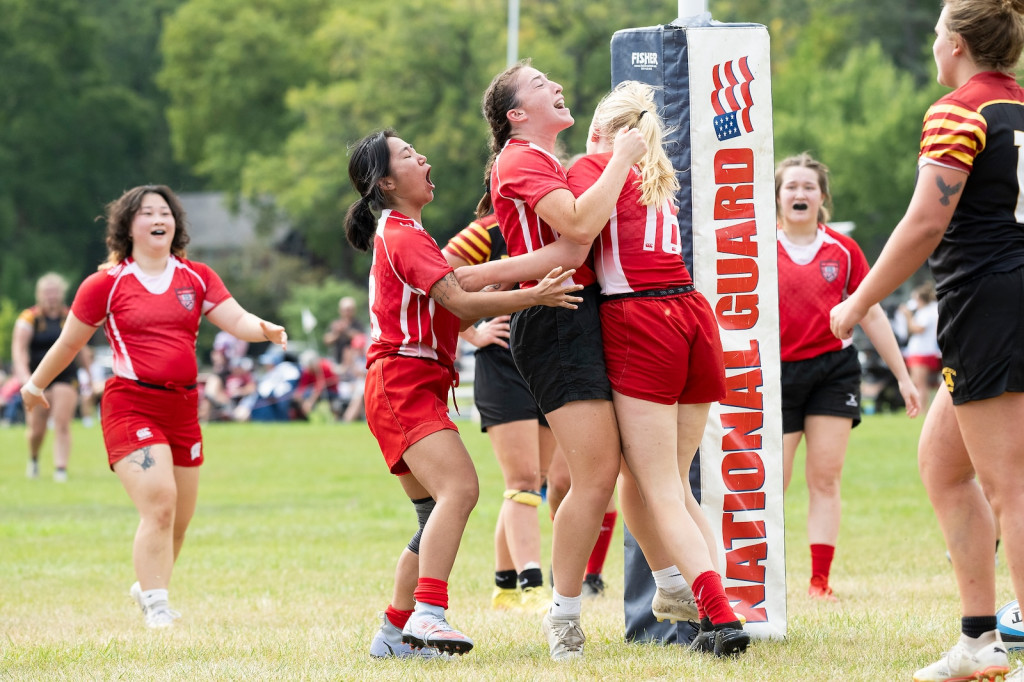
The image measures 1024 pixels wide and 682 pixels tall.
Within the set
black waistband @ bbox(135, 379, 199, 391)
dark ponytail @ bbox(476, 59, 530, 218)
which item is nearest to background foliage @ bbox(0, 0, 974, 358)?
black waistband @ bbox(135, 379, 199, 391)

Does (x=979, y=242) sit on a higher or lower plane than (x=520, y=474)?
higher

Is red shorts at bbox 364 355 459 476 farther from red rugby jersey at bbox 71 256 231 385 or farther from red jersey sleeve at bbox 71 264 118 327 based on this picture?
red jersey sleeve at bbox 71 264 118 327

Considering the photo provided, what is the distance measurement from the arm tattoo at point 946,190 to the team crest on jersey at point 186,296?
4.05 m

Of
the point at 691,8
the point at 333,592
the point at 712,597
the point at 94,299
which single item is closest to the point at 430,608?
the point at 712,597

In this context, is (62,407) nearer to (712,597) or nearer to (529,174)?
(529,174)

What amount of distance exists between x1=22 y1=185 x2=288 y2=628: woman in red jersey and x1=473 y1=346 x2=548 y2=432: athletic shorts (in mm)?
1060

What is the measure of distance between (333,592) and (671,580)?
127 inches

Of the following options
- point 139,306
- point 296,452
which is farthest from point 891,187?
point 139,306

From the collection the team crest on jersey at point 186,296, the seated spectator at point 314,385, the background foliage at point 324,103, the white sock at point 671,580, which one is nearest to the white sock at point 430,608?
the white sock at point 671,580

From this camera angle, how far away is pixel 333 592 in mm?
7527

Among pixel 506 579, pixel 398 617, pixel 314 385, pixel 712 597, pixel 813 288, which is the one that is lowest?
pixel 314 385

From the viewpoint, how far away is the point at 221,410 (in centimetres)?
2642

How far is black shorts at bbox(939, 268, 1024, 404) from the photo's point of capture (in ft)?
12.7

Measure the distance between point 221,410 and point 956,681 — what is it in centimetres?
2348
